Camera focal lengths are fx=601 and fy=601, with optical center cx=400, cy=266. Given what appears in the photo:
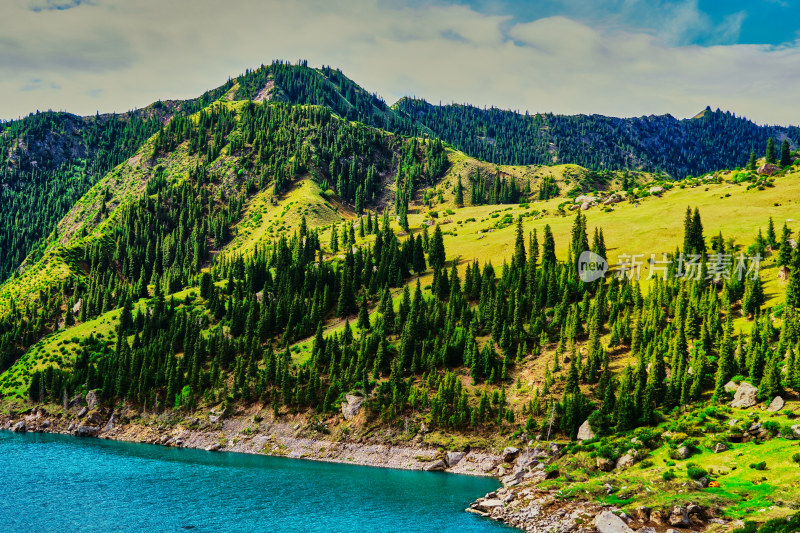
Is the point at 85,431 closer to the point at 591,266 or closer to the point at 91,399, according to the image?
the point at 91,399

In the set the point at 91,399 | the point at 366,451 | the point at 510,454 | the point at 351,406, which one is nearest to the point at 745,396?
the point at 510,454

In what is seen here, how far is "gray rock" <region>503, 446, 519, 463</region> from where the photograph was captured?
127875 mm

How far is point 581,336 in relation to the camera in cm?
15712

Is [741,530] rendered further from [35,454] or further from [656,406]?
[35,454]

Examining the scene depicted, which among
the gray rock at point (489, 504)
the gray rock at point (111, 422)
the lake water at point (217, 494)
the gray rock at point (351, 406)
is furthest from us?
the gray rock at point (111, 422)

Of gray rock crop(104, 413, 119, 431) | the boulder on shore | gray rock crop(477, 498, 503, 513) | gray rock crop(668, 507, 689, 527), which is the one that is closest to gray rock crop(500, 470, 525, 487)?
gray rock crop(477, 498, 503, 513)

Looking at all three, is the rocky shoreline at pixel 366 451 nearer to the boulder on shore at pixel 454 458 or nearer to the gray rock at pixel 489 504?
the gray rock at pixel 489 504

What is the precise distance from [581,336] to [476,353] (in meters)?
27.9

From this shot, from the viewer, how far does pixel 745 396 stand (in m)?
115

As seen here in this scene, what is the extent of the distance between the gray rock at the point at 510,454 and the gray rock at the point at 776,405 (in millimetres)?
48422

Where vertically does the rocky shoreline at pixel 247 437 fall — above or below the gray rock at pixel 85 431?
above

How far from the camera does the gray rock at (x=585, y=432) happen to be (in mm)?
124125

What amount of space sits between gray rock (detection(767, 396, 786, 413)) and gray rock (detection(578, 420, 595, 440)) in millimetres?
32489

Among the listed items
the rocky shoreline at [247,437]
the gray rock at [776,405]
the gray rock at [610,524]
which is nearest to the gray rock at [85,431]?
the rocky shoreline at [247,437]
